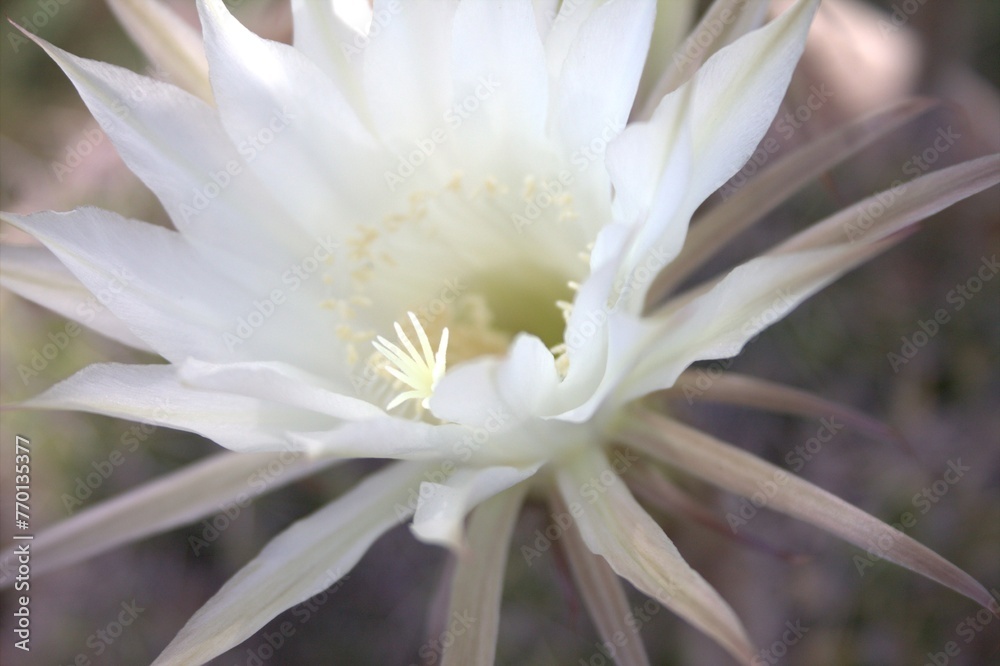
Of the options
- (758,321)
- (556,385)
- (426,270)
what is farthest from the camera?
(426,270)

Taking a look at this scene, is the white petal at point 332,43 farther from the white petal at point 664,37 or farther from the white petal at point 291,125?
the white petal at point 664,37

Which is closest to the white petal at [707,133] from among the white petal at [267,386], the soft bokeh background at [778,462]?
the white petal at [267,386]

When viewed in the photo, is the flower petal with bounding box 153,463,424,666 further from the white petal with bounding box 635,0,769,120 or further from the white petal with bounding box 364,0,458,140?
the white petal with bounding box 635,0,769,120

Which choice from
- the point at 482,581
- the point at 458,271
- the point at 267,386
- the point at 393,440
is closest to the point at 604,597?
the point at 482,581

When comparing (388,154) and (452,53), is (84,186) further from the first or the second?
(452,53)

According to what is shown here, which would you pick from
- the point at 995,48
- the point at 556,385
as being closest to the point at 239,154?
the point at 556,385

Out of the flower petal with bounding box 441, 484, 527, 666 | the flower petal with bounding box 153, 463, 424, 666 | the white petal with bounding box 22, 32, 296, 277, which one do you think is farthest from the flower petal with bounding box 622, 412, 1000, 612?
the white petal with bounding box 22, 32, 296, 277
